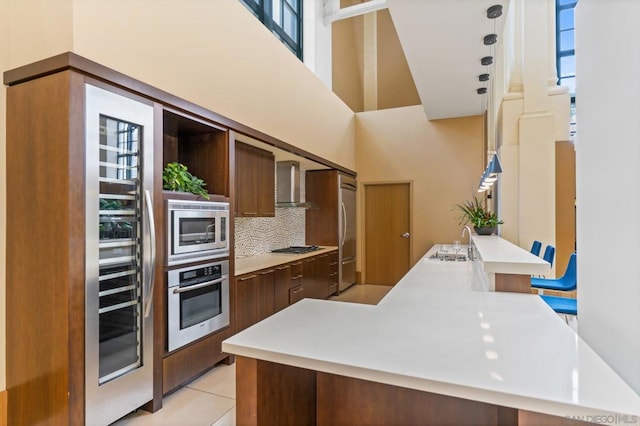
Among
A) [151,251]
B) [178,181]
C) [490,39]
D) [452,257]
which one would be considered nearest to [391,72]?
[490,39]

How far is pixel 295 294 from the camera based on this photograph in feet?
14.4

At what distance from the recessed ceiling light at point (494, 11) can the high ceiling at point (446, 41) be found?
1.5 inches

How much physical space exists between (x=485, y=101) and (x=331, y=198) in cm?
291

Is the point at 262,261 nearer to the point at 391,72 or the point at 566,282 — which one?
the point at 566,282

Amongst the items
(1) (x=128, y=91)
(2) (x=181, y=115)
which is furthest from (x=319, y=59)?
(1) (x=128, y=91)

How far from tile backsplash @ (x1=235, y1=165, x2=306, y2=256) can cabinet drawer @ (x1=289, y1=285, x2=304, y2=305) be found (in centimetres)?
76

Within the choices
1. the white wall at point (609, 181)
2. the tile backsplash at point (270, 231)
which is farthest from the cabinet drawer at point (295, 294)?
A: the white wall at point (609, 181)

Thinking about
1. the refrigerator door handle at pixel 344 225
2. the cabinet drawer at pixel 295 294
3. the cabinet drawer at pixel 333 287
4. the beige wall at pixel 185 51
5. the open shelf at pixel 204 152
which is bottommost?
the cabinet drawer at pixel 333 287

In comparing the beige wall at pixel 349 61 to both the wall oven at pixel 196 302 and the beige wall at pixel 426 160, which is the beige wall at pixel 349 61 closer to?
the beige wall at pixel 426 160

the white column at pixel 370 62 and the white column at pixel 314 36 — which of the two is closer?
the white column at pixel 314 36

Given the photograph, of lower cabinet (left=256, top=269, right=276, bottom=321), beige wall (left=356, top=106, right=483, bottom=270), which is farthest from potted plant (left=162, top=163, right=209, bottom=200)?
beige wall (left=356, top=106, right=483, bottom=270)

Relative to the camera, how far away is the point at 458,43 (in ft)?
11.5

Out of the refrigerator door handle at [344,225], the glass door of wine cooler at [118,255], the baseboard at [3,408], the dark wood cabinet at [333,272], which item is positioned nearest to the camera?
the glass door of wine cooler at [118,255]

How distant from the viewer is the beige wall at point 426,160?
6.34m
